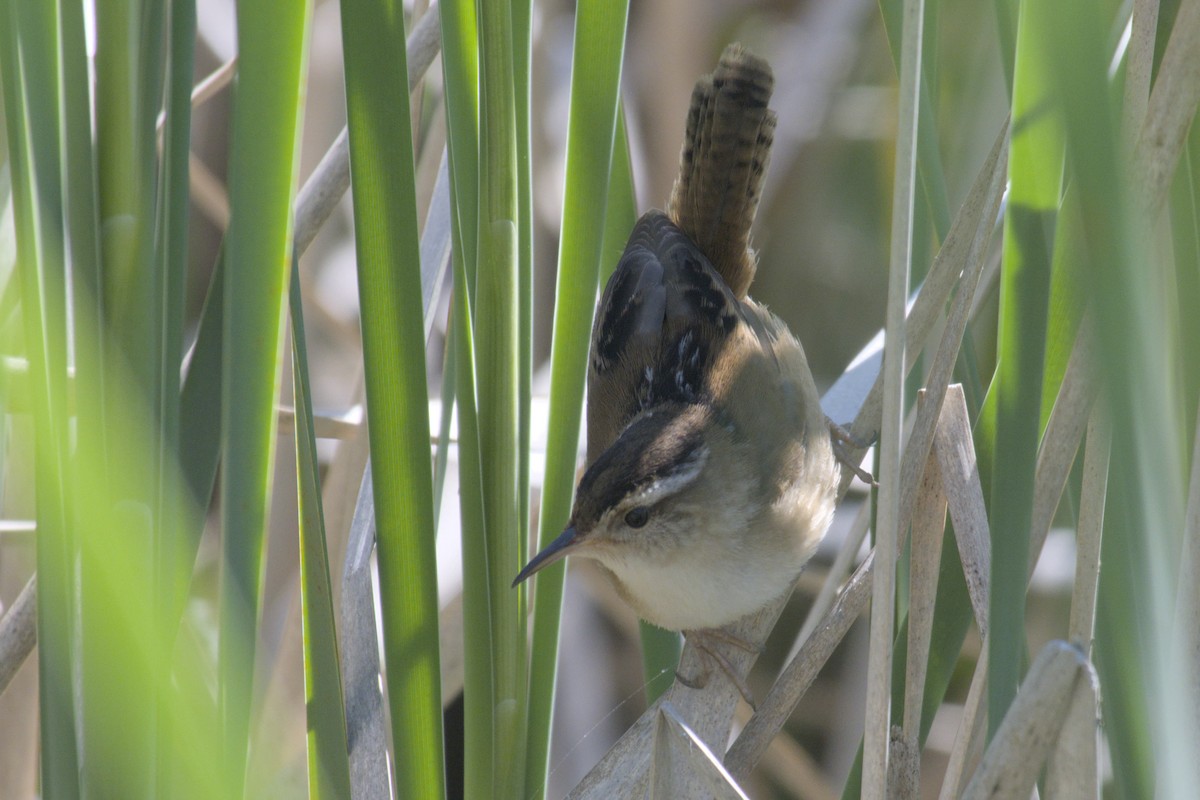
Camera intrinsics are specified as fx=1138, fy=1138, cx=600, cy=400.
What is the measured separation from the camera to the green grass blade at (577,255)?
4.90ft

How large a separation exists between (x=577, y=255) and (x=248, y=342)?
49 centimetres

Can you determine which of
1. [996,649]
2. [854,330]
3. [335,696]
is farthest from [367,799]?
[854,330]

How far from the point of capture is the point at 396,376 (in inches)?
52.2

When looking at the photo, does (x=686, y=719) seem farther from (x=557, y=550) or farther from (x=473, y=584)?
(x=473, y=584)

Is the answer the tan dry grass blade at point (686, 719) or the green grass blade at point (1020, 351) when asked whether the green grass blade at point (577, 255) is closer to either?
the tan dry grass blade at point (686, 719)

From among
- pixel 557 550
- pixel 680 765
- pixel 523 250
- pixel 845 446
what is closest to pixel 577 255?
pixel 523 250

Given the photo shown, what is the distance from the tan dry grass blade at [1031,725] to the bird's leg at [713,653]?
74 cm

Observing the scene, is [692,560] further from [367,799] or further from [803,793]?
[803,793]

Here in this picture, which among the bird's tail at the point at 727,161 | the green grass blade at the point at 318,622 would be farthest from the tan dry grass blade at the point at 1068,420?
the bird's tail at the point at 727,161

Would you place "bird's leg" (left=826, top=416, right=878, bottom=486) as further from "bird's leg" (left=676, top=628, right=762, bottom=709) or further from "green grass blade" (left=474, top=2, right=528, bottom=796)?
"green grass blade" (left=474, top=2, right=528, bottom=796)

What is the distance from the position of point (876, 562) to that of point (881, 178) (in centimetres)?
244

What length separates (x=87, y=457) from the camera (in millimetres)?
1148

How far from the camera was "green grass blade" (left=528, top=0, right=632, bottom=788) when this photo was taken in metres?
1.49

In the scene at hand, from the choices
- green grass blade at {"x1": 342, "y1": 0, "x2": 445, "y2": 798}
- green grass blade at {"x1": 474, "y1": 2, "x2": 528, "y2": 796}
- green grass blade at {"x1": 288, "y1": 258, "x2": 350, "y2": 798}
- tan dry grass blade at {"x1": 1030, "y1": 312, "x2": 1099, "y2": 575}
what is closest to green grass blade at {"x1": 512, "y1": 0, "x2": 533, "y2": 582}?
green grass blade at {"x1": 474, "y1": 2, "x2": 528, "y2": 796}
